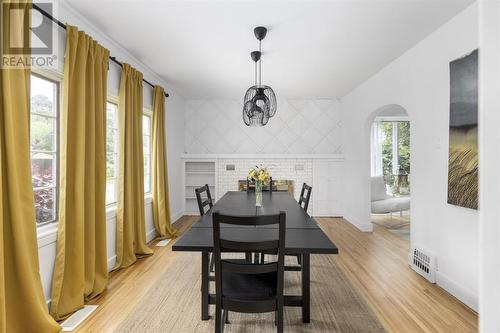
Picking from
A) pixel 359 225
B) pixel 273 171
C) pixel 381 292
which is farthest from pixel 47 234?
pixel 359 225

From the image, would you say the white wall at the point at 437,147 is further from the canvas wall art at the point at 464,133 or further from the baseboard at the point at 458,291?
the canvas wall art at the point at 464,133

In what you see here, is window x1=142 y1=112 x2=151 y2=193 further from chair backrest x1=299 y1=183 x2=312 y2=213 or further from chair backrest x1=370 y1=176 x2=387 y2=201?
chair backrest x1=370 y1=176 x2=387 y2=201

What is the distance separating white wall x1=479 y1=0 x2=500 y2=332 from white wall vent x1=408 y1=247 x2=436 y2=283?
2.87 meters

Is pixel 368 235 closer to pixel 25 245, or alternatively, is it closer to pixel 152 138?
pixel 152 138

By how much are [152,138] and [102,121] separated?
1666 millimetres

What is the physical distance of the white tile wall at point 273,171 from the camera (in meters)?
6.13

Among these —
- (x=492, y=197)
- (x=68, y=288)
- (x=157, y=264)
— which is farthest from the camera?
(x=157, y=264)

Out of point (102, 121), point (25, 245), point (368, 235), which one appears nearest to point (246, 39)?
point (102, 121)

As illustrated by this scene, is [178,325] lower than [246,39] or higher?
lower

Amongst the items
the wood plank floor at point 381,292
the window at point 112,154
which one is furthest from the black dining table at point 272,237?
the window at point 112,154

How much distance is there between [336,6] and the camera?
2.44 meters

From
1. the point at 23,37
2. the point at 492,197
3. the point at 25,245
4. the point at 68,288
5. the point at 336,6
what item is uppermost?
the point at 336,6

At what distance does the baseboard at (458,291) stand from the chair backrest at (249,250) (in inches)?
72.5

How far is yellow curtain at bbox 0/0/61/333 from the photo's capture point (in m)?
1.73
